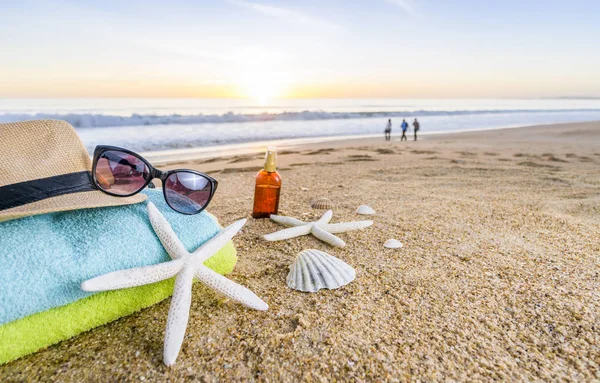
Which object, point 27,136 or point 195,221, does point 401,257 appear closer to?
point 195,221

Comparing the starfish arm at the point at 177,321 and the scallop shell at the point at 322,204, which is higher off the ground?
the starfish arm at the point at 177,321

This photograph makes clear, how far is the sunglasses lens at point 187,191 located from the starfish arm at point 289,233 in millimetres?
815

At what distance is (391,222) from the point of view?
11.5ft

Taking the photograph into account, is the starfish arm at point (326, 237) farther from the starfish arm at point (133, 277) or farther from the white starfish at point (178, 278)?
the starfish arm at point (133, 277)

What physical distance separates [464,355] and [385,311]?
432mm

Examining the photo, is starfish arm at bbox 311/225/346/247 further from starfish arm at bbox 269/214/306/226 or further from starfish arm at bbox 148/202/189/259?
starfish arm at bbox 148/202/189/259

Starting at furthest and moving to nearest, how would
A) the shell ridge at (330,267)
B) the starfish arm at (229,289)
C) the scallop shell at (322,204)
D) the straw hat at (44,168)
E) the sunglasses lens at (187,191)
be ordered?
the scallop shell at (322,204)
the shell ridge at (330,267)
the sunglasses lens at (187,191)
the starfish arm at (229,289)
the straw hat at (44,168)

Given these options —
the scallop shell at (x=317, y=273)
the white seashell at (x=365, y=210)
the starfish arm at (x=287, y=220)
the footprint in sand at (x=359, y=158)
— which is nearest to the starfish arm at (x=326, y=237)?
the starfish arm at (x=287, y=220)

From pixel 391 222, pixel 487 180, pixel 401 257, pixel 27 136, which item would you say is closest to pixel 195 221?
pixel 27 136

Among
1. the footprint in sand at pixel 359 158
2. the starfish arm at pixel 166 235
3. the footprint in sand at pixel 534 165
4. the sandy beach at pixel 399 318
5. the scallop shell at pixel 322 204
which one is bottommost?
the footprint in sand at pixel 359 158

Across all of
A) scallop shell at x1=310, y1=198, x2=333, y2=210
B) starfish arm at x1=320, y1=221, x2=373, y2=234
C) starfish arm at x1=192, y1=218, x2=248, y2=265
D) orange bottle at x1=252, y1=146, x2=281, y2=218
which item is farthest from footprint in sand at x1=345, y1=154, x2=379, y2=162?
starfish arm at x1=192, y1=218, x2=248, y2=265

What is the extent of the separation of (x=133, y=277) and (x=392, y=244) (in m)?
1.84

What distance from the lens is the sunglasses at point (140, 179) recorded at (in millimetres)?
1871

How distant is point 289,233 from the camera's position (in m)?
2.96
